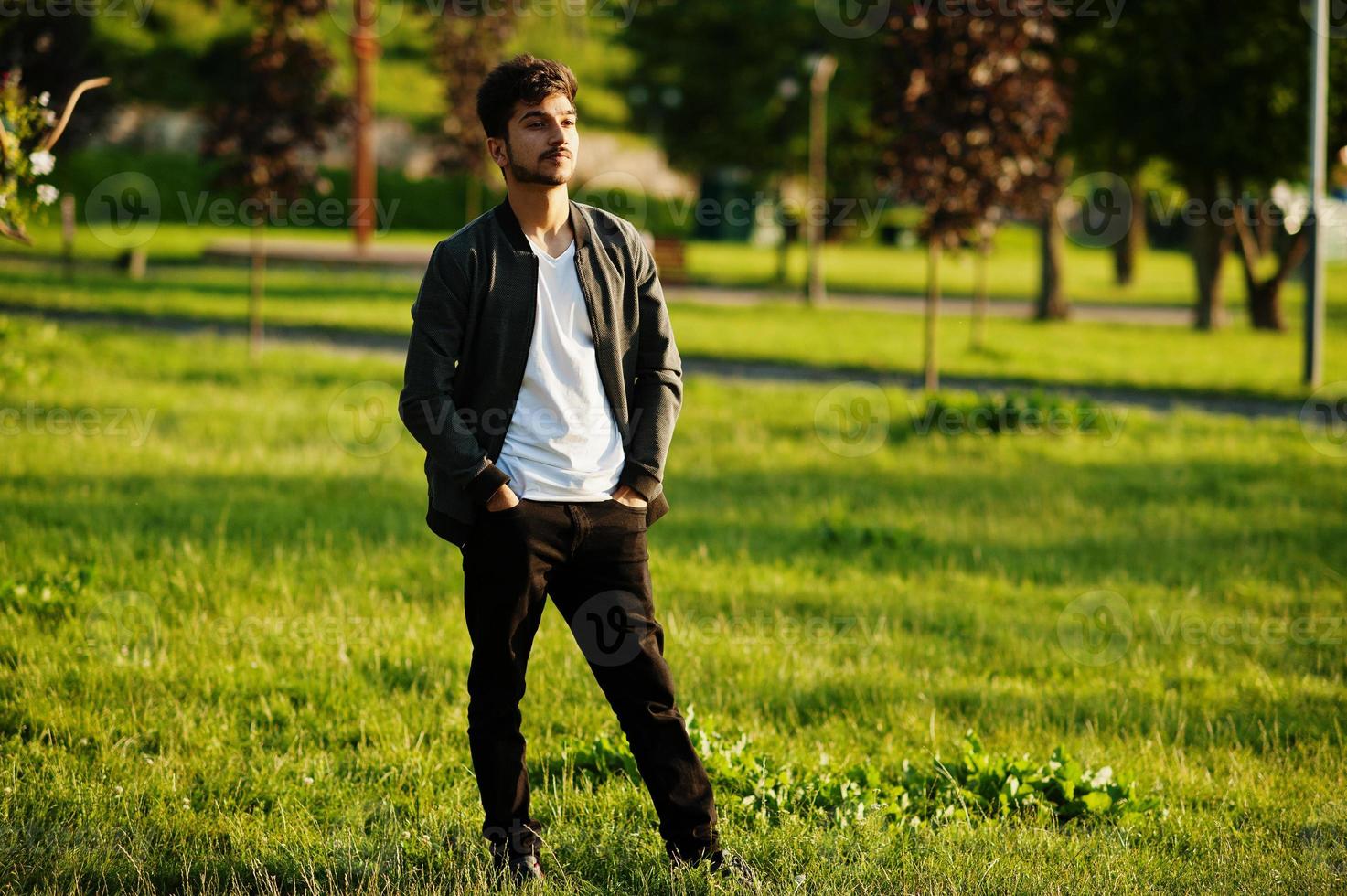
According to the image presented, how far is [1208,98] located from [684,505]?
649 inches

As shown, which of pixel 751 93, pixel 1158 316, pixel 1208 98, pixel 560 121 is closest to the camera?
pixel 560 121

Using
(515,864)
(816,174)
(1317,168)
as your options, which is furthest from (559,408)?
(816,174)

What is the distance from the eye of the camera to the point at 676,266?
2895 centimetres

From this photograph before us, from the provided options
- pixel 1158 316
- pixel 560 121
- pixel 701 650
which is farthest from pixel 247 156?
pixel 1158 316

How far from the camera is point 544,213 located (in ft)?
11.8

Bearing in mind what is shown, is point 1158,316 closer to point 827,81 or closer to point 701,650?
point 827,81

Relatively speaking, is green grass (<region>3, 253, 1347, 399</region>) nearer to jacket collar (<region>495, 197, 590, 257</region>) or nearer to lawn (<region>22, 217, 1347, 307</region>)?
lawn (<region>22, 217, 1347, 307</region>)

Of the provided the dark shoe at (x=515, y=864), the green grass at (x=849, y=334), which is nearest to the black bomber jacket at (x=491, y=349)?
the dark shoe at (x=515, y=864)

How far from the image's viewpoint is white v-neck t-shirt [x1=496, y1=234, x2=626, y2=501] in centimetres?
354

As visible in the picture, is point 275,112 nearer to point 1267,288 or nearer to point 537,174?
point 537,174

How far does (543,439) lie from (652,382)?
1.28ft

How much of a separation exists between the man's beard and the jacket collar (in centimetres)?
6

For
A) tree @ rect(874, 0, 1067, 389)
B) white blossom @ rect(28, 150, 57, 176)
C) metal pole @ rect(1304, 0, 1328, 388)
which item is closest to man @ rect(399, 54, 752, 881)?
white blossom @ rect(28, 150, 57, 176)

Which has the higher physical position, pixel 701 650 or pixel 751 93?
pixel 751 93
